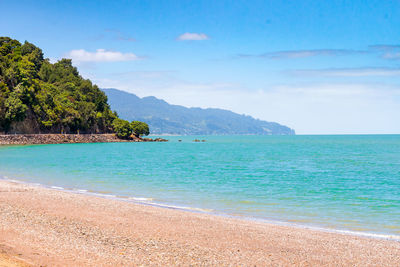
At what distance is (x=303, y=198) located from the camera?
26172 mm

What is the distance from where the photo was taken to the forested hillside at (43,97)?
11825 cm

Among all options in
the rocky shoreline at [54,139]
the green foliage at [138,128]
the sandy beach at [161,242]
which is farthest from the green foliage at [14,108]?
the sandy beach at [161,242]

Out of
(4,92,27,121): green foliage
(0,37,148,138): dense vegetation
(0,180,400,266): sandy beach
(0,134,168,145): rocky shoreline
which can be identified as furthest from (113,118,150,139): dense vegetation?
(0,180,400,266): sandy beach

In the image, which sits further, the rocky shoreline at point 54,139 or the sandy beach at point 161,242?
the rocky shoreline at point 54,139

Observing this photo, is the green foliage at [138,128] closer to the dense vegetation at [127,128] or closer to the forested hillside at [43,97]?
the dense vegetation at [127,128]

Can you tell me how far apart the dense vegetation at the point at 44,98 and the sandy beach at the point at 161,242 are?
4433 inches

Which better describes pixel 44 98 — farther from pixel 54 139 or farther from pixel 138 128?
pixel 138 128

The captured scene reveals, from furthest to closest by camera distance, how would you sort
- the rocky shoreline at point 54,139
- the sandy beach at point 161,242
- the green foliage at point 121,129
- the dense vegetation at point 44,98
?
the green foliage at point 121,129 → the dense vegetation at point 44,98 → the rocky shoreline at point 54,139 → the sandy beach at point 161,242

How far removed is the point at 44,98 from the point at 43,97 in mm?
629

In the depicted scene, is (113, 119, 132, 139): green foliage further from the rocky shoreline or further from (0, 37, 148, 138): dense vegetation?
(0, 37, 148, 138): dense vegetation

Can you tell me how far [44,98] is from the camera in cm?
13750

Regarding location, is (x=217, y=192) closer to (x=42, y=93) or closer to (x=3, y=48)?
(x=42, y=93)

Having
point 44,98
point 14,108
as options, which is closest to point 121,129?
point 44,98

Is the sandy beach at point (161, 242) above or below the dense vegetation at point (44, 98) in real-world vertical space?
below
